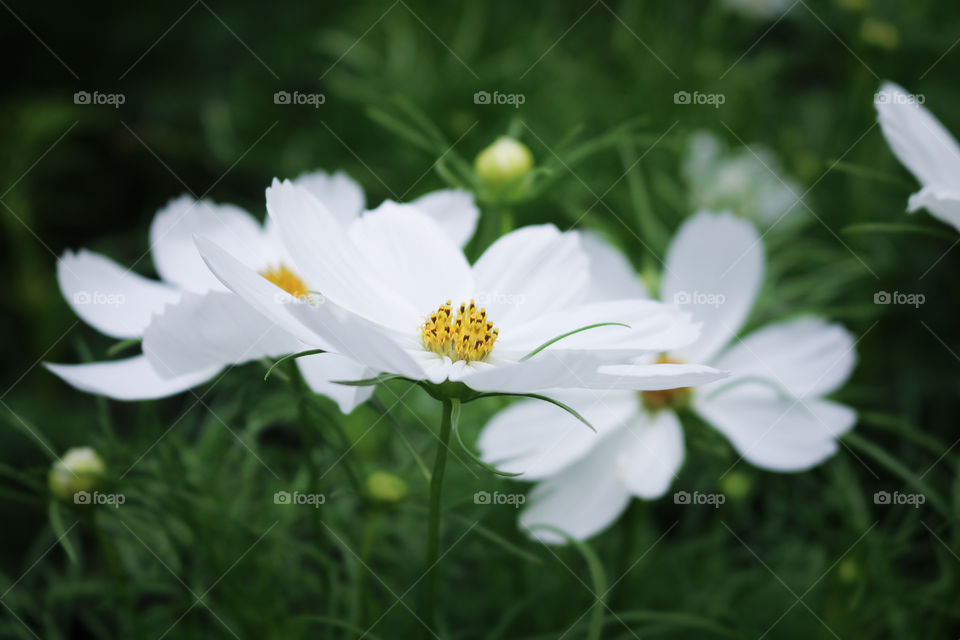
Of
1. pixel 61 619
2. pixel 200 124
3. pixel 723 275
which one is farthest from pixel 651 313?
pixel 200 124

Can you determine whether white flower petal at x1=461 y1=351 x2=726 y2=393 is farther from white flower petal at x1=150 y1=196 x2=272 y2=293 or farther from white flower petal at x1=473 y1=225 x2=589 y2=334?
white flower petal at x1=150 y1=196 x2=272 y2=293

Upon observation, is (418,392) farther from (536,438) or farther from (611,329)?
(611,329)

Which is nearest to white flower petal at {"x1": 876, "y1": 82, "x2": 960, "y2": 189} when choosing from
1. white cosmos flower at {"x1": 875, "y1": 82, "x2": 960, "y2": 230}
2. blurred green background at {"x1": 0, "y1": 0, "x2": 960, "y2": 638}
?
white cosmos flower at {"x1": 875, "y1": 82, "x2": 960, "y2": 230}

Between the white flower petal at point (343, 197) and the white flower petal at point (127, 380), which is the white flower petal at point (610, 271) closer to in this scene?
the white flower petal at point (343, 197)

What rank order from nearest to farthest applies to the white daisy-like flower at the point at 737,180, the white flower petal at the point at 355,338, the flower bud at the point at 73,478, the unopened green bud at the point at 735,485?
1. the white flower petal at the point at 355,338
2. the flower bud at the point at 73,478
3. the unopened green bud at the point at 735,485
4. the white daisy-like flower at the point at 737,180

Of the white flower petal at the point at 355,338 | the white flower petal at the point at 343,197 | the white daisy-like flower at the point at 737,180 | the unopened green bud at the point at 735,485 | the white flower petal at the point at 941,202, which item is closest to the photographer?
the white flower petal at the point at 355,338

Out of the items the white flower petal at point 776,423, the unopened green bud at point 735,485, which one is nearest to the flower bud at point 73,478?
the white flower petal at point 776,423

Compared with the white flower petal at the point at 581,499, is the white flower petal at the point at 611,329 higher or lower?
higher
